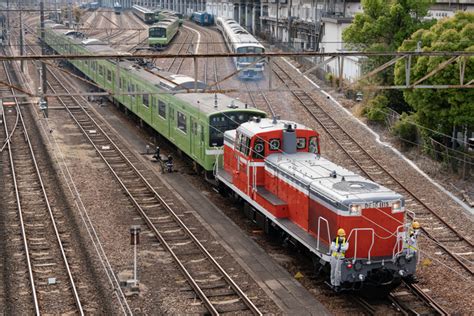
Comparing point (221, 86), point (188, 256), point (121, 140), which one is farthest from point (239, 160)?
point (221, 86)

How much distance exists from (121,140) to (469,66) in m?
16.0

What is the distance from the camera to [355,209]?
15492 mm

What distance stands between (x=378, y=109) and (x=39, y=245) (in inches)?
767

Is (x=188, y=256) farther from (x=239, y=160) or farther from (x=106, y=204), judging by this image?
(x=106, y=204)

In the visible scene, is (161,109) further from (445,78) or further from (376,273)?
(376,273)

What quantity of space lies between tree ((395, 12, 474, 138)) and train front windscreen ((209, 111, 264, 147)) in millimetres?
6459

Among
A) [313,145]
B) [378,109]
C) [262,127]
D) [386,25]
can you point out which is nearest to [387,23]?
[386,25]

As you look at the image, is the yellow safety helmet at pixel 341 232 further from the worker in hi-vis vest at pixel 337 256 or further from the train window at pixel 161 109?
the train window at pixel 161 109

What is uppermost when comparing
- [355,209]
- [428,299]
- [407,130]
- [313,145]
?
[313,145]

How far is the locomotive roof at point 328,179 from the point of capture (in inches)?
619

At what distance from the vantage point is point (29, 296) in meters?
16.0

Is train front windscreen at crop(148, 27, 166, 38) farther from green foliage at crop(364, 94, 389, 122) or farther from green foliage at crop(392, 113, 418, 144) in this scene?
green foliage at crop(392, 113, 418, 144)

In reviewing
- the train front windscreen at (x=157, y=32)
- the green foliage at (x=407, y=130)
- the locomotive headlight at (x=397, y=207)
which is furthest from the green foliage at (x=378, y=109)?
the train front windscreen at (x=157, y=32)

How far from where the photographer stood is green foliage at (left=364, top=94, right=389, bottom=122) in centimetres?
3431
